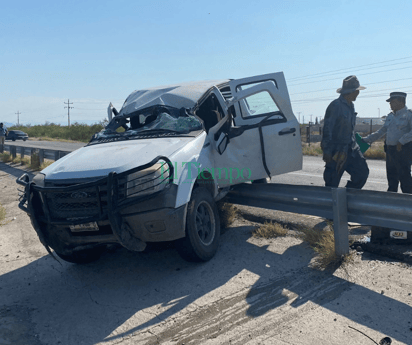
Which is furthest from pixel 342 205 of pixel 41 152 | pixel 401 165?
pixel 41 152

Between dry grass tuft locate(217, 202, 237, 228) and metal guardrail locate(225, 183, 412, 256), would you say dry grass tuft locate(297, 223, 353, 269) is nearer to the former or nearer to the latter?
metal guardrail locate(225, 183, 412, 256)

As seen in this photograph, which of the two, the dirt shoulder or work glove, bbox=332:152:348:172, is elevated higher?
work glove, bbox=332:152:348:172

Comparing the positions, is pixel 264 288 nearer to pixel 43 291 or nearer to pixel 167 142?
pixel 167 142

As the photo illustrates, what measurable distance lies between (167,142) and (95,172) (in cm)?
99

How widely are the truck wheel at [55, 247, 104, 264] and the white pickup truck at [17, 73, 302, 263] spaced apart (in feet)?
0.05

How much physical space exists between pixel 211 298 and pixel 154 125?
246 cm

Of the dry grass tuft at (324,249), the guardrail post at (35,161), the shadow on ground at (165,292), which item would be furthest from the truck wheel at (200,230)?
the guardrail post at (35,161)

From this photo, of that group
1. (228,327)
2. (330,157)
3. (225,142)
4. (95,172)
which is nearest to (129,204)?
(95,172)

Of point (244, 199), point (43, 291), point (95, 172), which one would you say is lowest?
point (43, 291)

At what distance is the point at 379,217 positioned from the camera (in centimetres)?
421

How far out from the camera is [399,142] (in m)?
6.08

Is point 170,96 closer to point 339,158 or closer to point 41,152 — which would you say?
point 339,158

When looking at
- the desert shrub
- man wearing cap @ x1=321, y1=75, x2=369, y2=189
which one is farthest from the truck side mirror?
the desert shrub

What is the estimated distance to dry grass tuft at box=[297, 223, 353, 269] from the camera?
4379 mm
